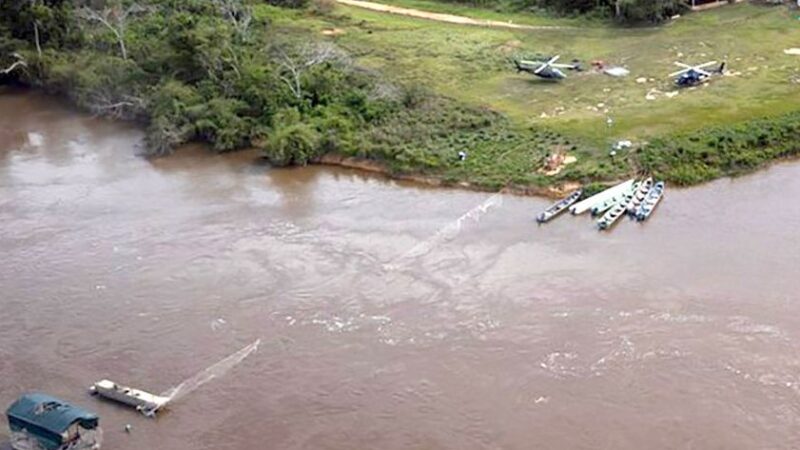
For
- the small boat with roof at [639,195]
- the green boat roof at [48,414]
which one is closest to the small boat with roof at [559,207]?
the small boat with roof at [639,195]

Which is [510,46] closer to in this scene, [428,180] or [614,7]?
[614,7]

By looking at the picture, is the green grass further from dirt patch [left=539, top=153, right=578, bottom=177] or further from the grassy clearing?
dirt patch [left=539, top=153, right=578, bottom=177]

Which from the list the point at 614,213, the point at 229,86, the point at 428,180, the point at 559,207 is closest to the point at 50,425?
the point at 428,180

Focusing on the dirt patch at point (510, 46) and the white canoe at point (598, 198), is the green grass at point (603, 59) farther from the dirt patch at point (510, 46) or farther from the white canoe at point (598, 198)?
the white canoe at point (598, 198)

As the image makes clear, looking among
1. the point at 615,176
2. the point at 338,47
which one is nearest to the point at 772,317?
the point at 615,176

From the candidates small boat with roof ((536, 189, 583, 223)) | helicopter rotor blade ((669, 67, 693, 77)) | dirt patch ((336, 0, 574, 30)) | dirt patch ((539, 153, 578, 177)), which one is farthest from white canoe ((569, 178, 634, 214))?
dirt patch ((336, 0, 574, 30))

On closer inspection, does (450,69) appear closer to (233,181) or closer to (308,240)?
(233,181)
